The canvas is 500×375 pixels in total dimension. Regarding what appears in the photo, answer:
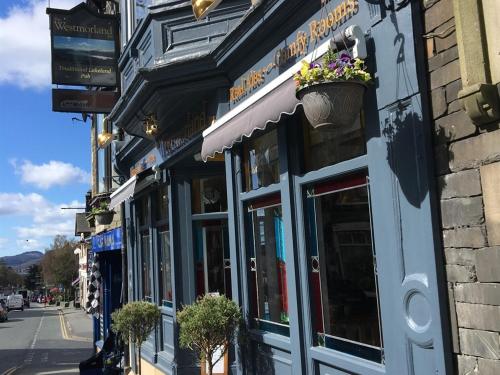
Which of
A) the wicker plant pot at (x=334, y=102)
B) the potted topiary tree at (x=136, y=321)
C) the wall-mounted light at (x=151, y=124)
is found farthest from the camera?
the potted topiary tree at (x=136, y=321)

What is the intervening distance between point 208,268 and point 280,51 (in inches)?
163

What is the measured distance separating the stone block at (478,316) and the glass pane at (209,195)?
5.53 meters

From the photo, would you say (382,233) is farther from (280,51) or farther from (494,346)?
(280,51)

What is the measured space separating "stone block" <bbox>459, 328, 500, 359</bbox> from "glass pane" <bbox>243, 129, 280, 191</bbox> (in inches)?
108

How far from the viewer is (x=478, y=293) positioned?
3.19m

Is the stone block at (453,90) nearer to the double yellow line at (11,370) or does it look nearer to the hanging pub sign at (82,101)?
the hanging pub sign at (82,101)

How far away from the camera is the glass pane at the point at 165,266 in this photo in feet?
29.9

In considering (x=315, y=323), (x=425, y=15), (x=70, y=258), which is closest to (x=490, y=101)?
(x=425, y=15)

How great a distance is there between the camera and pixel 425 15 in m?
3.63

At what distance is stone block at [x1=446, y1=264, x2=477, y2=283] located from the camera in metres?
3.25

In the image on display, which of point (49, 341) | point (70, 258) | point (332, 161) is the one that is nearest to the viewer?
point (332, 161)

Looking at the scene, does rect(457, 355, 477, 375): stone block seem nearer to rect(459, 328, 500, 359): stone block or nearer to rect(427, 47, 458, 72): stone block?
rect(459, 328, 500, 359): stone block

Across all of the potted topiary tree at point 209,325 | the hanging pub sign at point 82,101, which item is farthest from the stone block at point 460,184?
the hanging pub sign at point 82,101

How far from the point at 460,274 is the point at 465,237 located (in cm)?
23
